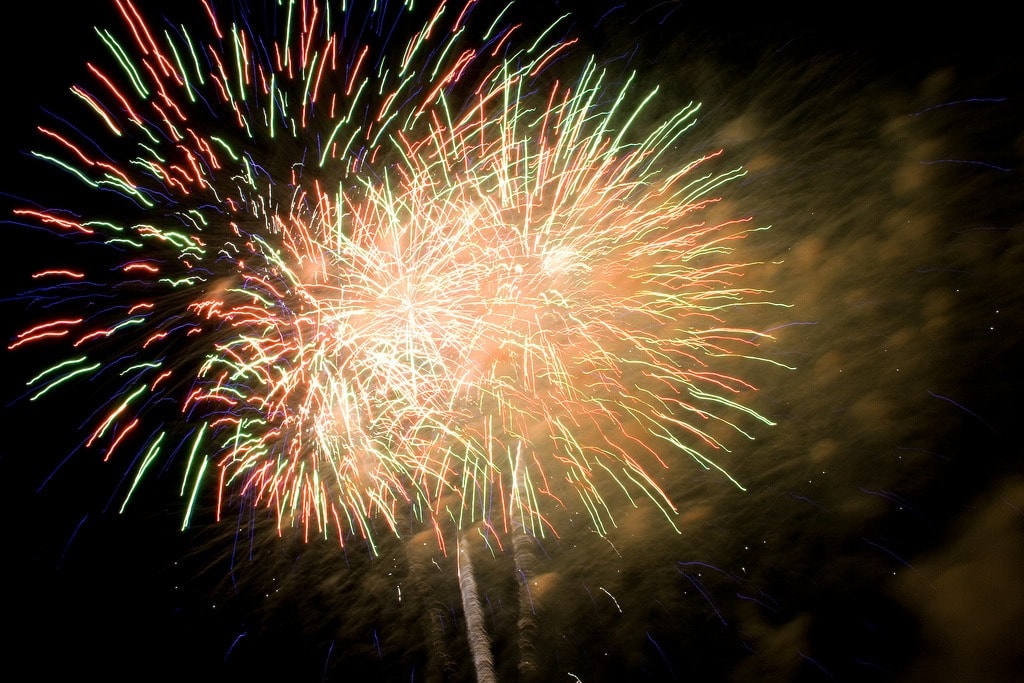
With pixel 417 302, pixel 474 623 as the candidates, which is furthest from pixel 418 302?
pixel 474 623

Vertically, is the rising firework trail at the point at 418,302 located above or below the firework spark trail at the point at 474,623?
above

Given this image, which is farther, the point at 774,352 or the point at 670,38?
the point at 670,38

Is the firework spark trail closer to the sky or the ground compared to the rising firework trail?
closer to the ground

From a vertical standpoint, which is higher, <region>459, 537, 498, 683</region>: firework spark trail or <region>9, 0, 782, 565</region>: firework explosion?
<region>9, 0, 782, 565</region>: firework explosion

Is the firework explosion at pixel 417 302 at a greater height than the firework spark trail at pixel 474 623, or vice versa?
the firework explosion at pixel 417 302

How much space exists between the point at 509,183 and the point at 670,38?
284 cm

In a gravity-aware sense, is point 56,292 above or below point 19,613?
above

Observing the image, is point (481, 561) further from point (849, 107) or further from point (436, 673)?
point (849, 107)

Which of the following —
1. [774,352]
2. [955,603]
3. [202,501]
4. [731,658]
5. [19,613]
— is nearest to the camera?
[955,603]

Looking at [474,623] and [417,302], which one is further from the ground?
[417,302]

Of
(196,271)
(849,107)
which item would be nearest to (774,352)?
(849,107)

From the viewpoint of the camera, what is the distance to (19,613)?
624cm

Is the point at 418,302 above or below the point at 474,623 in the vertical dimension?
above

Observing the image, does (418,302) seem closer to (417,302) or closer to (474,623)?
(417,302)
